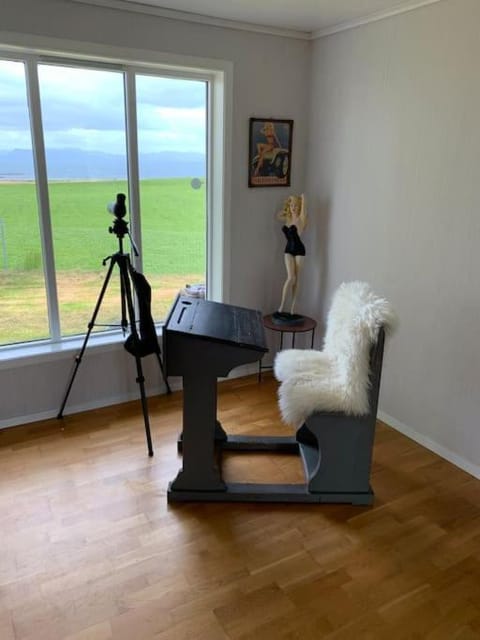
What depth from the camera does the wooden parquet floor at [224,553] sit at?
177 centimetres

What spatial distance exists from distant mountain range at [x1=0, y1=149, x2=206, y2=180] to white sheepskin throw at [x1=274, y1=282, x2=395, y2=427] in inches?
61.1

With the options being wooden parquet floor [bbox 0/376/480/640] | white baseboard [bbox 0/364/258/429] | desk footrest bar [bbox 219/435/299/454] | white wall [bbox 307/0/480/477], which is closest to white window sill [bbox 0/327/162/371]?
white baseboard [bbox 0/364/258/429]

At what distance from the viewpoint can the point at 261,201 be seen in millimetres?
3561

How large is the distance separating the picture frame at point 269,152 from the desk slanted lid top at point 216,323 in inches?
50.1

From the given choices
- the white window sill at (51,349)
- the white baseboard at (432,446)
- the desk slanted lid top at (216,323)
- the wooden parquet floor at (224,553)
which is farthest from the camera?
the white window sill at (51,349)

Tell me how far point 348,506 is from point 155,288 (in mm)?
1946

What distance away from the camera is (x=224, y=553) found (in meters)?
2.08

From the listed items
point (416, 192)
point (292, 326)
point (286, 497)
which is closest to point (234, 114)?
point (416, 192)

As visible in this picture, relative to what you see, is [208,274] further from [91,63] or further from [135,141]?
[91,63]

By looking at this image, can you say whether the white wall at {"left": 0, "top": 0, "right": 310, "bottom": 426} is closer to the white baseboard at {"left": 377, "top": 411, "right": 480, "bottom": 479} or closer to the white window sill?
the white window sill

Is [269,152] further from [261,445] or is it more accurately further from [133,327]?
[261,445]

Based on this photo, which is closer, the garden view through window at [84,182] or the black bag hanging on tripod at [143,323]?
the black bag hanging on tripod at [143,323]

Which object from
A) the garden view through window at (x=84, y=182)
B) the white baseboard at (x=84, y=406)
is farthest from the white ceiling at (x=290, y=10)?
the white baseboard at (x=84, y=406)

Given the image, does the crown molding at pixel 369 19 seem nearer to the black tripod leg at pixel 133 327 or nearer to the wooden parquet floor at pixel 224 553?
the black tripod leg at pixel 133 327
